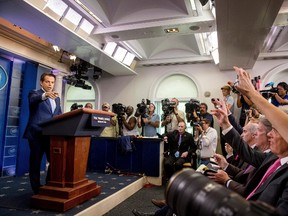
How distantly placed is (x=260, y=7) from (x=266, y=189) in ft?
7.90

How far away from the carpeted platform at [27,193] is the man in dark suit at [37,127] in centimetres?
25

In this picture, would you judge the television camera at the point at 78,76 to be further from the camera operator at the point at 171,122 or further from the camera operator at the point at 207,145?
the camera operator at the point at 207,145

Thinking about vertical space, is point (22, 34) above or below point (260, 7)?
above

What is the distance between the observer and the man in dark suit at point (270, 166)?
0.92 meters

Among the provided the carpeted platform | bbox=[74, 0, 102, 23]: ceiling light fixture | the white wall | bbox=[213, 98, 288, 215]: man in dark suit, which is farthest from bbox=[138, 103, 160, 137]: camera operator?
bbox=[213, 98, 288, 215]: man in dark suit

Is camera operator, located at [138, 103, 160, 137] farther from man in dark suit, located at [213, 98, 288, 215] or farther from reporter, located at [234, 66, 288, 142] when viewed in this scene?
reporter, located at [234, 66, 288, 142]

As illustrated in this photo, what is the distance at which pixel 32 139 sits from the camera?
2432 millimetres

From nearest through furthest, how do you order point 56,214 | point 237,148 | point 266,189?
point 266,189 → point 237,148 → point 56,214

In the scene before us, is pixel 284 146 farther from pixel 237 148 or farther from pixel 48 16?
pixel 48 16

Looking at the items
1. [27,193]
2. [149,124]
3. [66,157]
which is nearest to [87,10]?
[149,124]

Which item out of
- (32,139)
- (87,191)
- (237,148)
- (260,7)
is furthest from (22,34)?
(237,148)

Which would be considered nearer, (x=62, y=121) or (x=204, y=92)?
(x=62, y=121)

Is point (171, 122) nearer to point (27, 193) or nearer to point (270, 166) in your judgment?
point (27, 193)

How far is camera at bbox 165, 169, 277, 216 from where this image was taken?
1.52 feet
